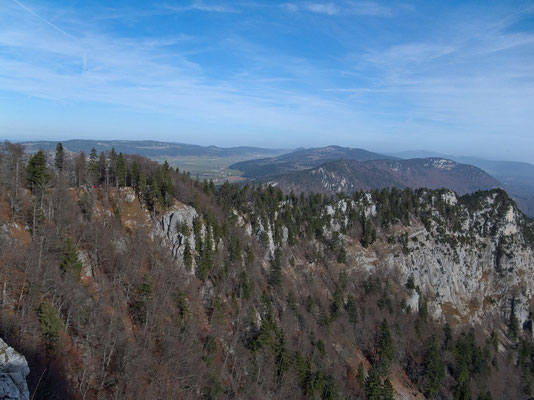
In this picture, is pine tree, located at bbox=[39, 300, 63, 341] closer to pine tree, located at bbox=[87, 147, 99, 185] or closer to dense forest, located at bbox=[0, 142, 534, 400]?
dense forest, located at bbox=[0, 142, 534, 400]

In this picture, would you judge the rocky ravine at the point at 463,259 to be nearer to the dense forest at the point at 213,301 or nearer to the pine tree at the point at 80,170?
the dense forest at the point at 213,301

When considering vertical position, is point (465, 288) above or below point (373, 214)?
below

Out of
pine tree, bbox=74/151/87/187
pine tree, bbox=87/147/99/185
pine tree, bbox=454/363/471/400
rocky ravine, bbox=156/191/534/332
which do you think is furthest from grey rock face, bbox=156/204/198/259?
pine tree, bbox=454/363/471/400

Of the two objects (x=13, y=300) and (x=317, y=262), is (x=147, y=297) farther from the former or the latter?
(x=317, y=262)


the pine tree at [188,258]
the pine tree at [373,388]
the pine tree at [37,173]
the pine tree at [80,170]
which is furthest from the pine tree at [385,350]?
the pine tree at [80,170]

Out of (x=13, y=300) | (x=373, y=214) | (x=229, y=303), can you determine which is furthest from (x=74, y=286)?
(x=373, y=214)
